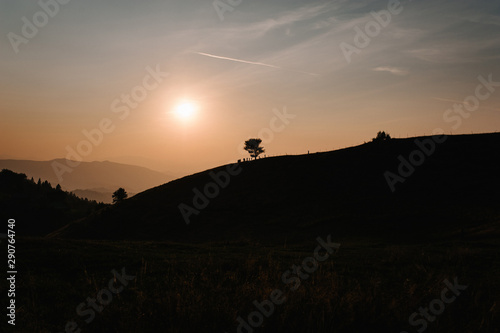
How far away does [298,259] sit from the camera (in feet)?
56.7

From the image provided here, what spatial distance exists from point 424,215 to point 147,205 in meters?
49.3

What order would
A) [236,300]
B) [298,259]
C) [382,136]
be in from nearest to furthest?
[236,300] < [298,259] < [382,136]

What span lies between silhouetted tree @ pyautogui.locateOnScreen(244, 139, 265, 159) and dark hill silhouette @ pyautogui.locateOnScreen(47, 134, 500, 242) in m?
38.4

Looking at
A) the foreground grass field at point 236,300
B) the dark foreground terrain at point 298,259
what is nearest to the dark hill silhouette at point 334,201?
the dark foreground terrain at point 298,259

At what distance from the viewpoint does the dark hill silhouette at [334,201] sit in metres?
44.3

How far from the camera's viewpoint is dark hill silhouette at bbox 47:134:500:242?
4434 cm

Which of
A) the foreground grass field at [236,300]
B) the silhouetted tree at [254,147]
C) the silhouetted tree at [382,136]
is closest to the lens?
the foreground grass field at [236,300]

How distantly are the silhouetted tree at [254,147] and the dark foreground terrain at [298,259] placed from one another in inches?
2012

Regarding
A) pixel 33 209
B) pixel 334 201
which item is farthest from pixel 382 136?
pixel 33 209

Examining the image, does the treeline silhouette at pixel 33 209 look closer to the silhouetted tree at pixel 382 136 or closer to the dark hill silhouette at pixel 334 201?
the dark hill silhouette at pixel 334 201

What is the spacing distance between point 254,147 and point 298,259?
104 meters

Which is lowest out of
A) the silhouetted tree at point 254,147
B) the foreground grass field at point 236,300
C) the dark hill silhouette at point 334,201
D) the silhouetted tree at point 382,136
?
the foreground grass field at point 236,300

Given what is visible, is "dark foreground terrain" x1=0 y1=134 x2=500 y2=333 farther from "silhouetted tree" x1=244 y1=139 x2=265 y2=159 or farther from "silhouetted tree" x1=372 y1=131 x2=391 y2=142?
"silhouetted tree" x1=244 y1=139 x2=265 y2=159

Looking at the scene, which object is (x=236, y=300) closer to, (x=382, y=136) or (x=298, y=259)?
(x=298, y=259)
